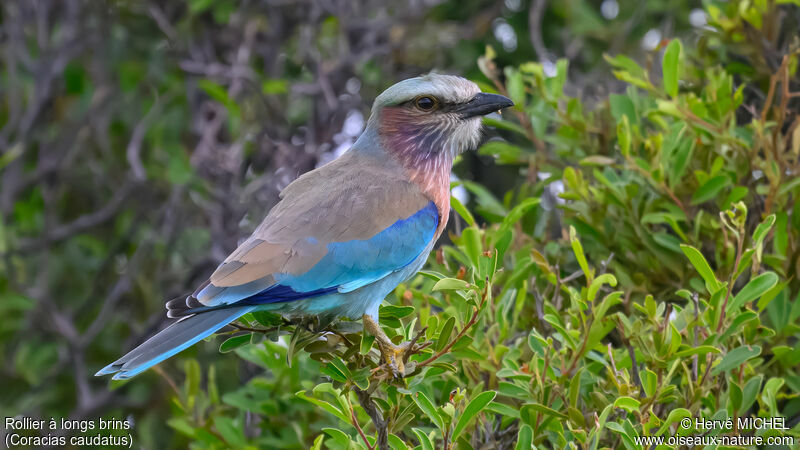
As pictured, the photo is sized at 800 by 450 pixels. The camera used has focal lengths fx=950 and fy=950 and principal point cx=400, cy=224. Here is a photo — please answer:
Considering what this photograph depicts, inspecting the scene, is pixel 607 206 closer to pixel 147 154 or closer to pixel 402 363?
pixel 402 363

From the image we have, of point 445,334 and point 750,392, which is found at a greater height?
point 445,334

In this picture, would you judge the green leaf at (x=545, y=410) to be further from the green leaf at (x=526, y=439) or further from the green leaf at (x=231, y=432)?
the green leaf at (x=231, y=432)

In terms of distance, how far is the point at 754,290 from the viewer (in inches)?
118

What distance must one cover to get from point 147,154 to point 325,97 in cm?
181

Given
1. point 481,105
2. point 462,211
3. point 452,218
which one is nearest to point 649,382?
point 462,211

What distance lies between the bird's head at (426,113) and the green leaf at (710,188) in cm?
96

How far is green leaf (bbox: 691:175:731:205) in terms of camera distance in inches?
138

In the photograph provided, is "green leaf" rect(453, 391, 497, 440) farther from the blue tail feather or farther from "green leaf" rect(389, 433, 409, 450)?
the blue tail feather

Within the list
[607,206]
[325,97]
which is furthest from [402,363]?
[325,97]

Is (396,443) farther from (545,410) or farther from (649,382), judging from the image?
(649,382)

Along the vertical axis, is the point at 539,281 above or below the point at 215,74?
below

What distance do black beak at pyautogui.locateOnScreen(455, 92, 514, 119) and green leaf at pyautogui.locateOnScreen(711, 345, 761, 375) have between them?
58.0 inches

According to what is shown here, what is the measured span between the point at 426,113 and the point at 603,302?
4.81ft

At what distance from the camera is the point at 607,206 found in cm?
377
